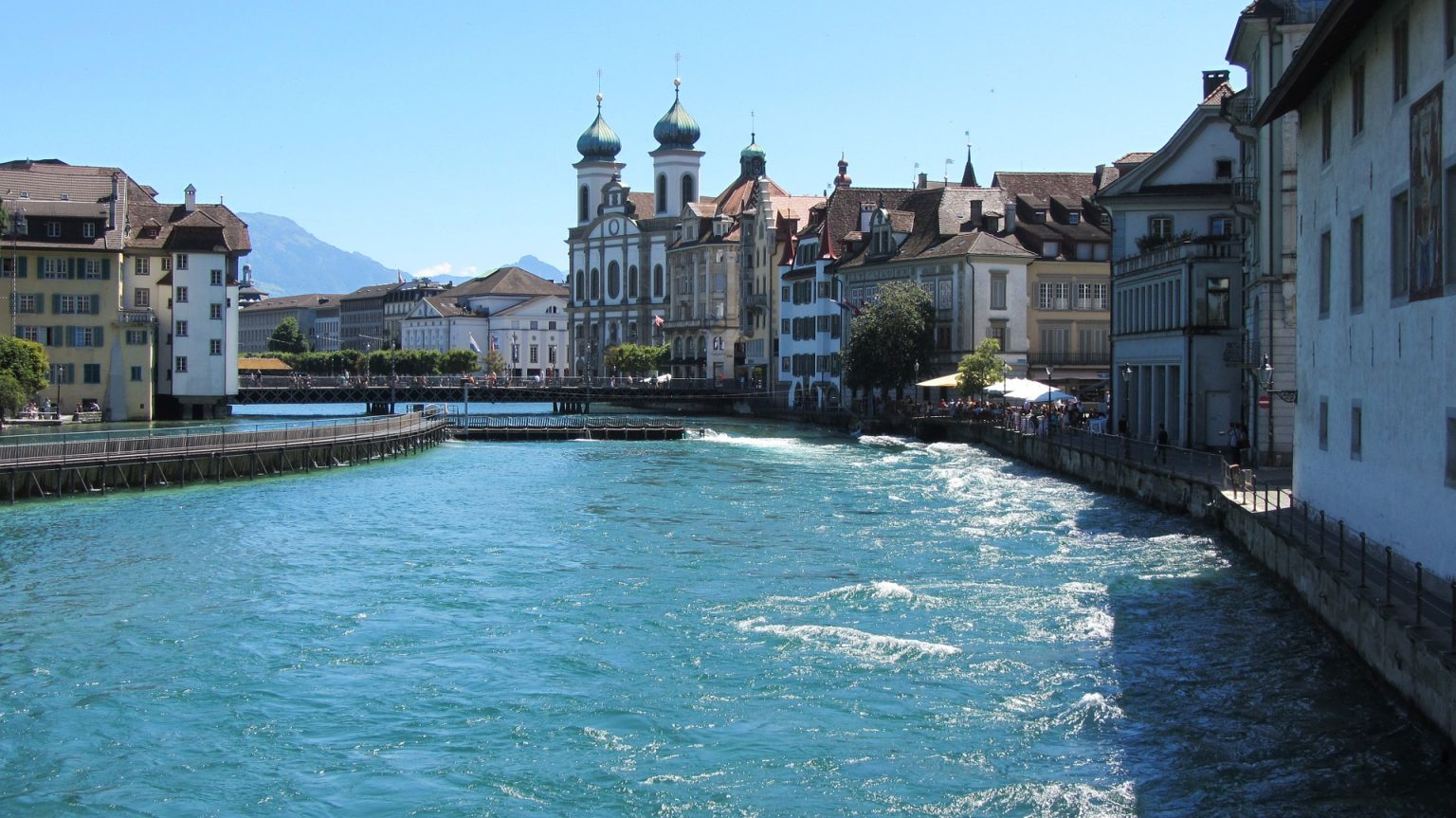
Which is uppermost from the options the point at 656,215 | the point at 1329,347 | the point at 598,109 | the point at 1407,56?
the point at 598,109

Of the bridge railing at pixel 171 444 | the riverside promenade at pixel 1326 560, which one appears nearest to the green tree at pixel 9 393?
the bridge railing at pixel 171 444

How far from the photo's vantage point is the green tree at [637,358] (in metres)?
160

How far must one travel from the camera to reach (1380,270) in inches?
971

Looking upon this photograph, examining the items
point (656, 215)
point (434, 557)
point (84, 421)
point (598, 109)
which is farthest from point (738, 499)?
point (598, 109)

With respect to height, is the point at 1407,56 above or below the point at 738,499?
above

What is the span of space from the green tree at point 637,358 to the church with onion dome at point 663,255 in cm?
168

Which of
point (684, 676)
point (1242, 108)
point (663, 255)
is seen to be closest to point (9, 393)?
point (1242, 108)

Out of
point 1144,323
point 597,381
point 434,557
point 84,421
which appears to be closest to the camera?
point 434,557

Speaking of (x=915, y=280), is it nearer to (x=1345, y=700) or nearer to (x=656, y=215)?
(x=1345, y=700)

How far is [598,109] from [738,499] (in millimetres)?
148784

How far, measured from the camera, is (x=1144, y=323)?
58.8 m

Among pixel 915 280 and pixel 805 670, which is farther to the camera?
pixel 915 280

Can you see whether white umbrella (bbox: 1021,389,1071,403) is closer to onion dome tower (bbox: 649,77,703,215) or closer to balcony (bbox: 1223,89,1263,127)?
balcony (bbox: 1223,89,1263,127)

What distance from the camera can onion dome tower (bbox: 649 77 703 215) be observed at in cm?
17612
